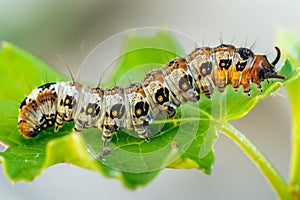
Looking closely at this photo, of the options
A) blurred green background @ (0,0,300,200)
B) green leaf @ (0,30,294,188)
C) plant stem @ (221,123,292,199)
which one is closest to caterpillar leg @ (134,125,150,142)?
green leaf @ (0,30,294,188)

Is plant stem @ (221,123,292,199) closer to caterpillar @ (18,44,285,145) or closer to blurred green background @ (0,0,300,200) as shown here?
caterpillar @ (18,44,285,145)

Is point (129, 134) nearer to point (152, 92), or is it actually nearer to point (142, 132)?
point (142, 132)

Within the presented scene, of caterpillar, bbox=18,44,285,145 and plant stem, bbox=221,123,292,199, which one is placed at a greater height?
caterpillar, bbox=18,44,285,145

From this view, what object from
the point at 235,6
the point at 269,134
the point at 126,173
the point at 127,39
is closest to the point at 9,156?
the point at 126,173

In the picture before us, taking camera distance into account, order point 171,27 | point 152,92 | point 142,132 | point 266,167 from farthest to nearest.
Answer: point 171,27 < point 152,92 < point 142,132 < point 266,167

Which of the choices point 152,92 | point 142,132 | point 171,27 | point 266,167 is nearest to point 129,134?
point 142,132

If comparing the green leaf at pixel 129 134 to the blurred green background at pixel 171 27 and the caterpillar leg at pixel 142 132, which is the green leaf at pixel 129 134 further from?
the blurred green background at pixel 171 27
